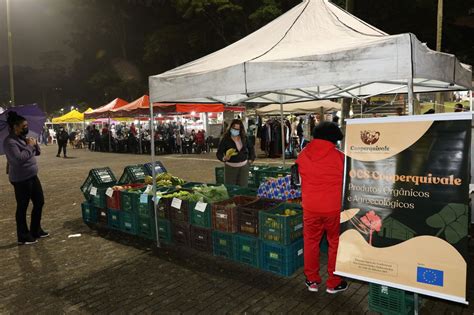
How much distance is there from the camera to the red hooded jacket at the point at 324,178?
3.77 m

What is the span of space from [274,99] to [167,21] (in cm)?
3484

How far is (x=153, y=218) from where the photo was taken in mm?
5906

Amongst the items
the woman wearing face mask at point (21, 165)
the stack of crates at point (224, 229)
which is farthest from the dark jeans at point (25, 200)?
the stack of crates at point (224, 229)

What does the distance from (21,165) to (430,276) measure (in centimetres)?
563

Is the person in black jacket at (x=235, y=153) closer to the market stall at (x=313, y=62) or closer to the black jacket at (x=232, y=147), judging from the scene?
the black jacket at (x=232, y=147)

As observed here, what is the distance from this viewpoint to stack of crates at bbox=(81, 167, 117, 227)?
22.1ft

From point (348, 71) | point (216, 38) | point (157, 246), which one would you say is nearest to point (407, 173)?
point (348, 71)

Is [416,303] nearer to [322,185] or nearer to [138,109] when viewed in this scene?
[322,185]

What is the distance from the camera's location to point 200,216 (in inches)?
206

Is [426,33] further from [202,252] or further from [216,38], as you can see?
[202,252]

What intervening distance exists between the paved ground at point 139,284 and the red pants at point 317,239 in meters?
0.25

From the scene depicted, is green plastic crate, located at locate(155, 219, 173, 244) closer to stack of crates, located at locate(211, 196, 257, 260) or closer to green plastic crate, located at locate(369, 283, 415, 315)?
stack of crates, located at locate(211, 196, 257, 260)

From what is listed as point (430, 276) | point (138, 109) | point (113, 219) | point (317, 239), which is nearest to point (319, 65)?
point (317, 239)

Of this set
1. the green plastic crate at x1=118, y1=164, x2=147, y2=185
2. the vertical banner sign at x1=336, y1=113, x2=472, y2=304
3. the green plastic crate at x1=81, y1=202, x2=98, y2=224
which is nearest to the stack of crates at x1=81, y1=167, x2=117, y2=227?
the green plastic crate at x1=81, y1=202, x2=98, y2=224
